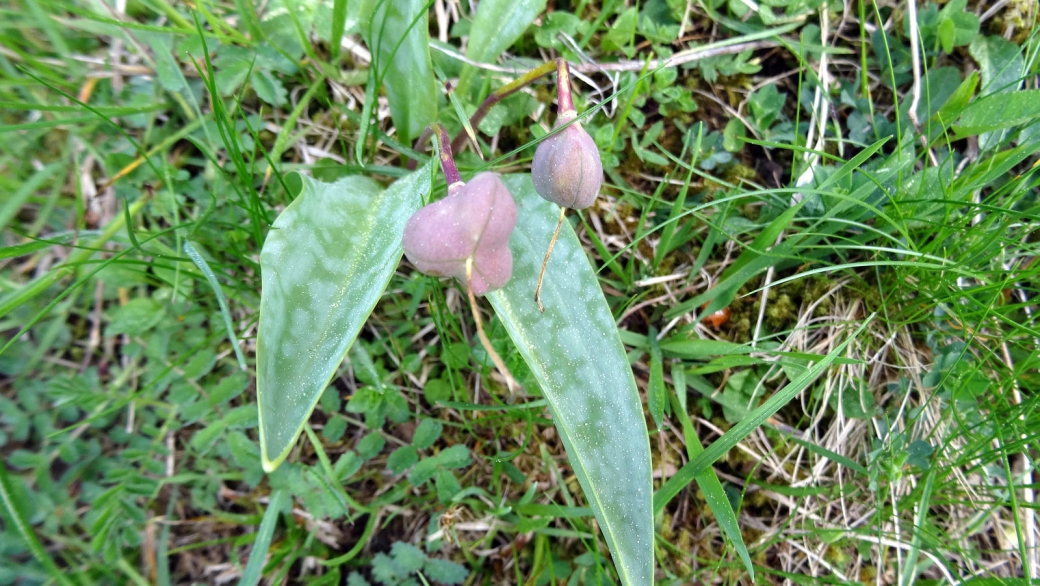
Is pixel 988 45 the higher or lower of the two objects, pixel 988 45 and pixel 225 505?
the higher

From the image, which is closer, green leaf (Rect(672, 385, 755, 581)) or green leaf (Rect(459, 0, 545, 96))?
green leaf (Rect(672, 385, 755, 581))

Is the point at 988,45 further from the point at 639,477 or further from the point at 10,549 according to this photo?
the point at 10,549

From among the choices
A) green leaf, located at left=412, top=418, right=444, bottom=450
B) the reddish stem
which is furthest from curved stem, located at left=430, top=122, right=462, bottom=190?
green leaf, located at left=412, top=418, right=444, bottom=450

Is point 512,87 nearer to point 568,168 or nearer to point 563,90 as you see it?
point 563,90

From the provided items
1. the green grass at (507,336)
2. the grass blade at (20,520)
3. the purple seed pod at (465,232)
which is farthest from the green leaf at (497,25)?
the grass blade at (20,520)

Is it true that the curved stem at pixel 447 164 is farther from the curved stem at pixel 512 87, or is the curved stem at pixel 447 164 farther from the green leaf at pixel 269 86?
the green leaf at pixel 269 86

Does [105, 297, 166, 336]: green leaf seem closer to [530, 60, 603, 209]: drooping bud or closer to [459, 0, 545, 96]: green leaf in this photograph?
[459, 0, 545, 96]: green leaf

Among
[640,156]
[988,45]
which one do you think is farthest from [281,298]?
[988,45]

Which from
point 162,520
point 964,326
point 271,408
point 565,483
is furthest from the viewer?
point 162,520

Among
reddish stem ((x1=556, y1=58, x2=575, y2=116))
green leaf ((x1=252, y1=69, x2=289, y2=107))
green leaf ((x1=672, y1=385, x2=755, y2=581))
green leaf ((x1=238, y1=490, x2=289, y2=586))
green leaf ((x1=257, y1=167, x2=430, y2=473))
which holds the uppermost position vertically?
reddish stem ((x1=556, y1=58, x2=575, y2=116))
